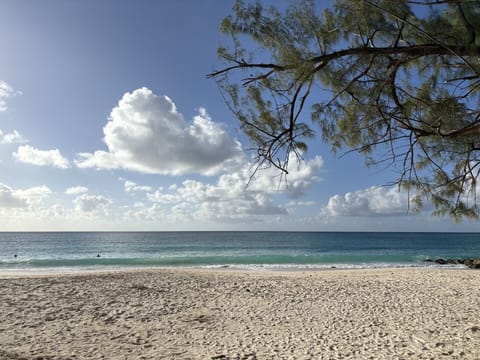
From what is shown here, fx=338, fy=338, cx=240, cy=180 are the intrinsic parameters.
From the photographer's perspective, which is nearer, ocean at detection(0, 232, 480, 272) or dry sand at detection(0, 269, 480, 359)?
dry sand at detection(0, 269, 480, 359)

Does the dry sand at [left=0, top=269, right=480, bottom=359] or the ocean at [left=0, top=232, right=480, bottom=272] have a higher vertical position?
the dry sand at [left=0, top=269, right=480, bottom=359]

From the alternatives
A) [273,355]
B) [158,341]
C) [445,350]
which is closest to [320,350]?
[273,355]

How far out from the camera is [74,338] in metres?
4.82

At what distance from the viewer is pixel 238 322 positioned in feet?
18.6

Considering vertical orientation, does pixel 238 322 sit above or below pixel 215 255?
above

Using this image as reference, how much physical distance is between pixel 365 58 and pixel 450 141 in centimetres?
129

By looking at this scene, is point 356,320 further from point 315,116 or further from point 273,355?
point 315,116

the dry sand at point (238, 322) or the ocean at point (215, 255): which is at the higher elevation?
the dry sand at point (238, 322)

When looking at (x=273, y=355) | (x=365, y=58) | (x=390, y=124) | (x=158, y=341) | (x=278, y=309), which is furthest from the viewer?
(x=278, y=309)

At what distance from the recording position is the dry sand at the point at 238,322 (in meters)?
4.23

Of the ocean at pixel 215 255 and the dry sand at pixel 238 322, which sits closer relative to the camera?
the dry sand at pixel 238 322

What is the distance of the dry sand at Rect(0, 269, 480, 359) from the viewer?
4.23 meters

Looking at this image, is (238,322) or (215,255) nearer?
(238,322)

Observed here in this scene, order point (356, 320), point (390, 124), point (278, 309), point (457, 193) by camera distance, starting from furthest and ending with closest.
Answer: point (278, 309)
point (356, 320)
point (457, 193)
point (390, 124)
